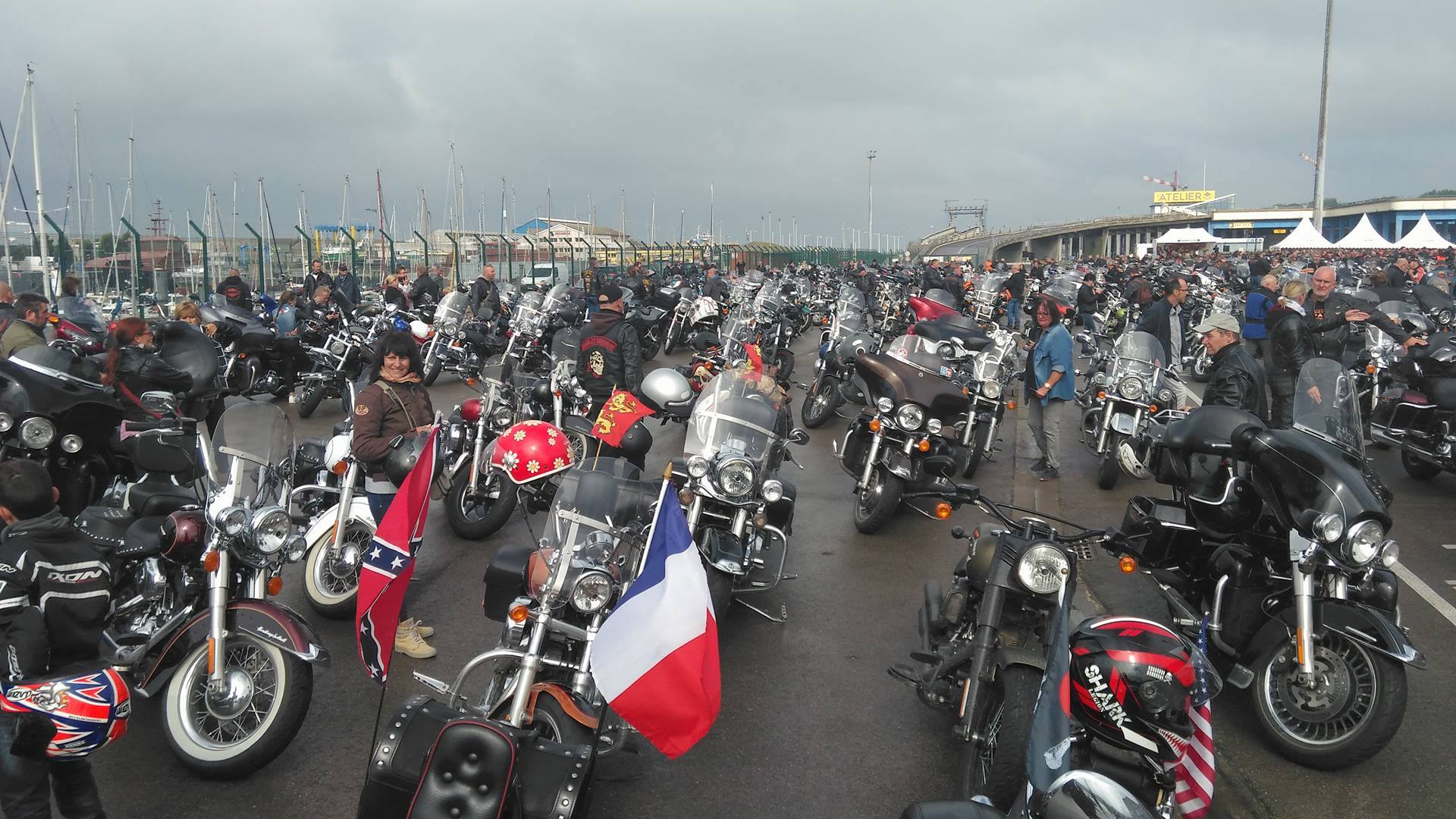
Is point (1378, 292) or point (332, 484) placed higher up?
point (1378, 292)

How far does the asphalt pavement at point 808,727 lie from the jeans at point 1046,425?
253 cm

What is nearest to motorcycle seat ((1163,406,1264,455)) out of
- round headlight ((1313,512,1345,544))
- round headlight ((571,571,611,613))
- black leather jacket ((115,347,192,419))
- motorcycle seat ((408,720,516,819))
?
round headlight ((1313,512,1345,544))

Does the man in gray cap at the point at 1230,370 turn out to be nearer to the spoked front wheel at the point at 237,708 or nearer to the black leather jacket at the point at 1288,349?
the black leather jacket at the point at 1288,349

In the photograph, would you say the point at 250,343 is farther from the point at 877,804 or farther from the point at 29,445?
the point at 877,804

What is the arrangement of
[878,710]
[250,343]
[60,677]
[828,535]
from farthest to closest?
[250,343] → [828,535] → [878,710] → [60,677]

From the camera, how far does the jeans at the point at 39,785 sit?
3.24 meters

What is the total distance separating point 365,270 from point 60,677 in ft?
85.3

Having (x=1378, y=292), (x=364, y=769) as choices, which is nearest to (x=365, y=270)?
(x=1378, y=292)

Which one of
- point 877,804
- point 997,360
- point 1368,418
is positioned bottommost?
point 877,804

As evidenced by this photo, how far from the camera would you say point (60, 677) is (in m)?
3.29

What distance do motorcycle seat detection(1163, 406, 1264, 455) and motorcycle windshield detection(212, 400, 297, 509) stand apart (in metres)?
4.61

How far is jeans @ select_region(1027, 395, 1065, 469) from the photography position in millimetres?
9750

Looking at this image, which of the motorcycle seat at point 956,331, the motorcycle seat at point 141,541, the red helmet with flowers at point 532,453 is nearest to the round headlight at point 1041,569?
the red helmet with flowers at point 532,453

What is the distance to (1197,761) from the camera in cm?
354
